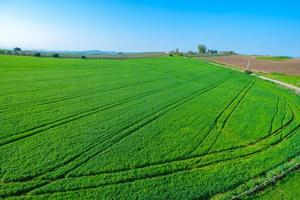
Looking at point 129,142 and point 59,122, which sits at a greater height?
point 59,122

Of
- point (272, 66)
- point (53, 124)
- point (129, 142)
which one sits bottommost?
point (272, 66)

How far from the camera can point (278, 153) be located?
19.3 metres

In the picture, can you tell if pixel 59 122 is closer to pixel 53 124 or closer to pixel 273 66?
pixel 53 124

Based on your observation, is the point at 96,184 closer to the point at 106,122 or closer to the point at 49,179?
the point at 49,179

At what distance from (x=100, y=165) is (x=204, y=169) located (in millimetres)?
5896

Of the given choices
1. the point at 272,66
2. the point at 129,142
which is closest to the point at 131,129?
the point at 129,142

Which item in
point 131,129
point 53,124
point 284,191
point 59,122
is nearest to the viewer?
point 284,191

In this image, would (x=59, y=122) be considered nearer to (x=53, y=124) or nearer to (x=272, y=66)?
(x=53, y=124)

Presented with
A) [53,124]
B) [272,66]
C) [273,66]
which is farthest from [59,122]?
[273,66]

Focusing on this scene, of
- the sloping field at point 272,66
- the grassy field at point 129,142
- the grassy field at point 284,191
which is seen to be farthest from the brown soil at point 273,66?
the grassy field at point 284,191

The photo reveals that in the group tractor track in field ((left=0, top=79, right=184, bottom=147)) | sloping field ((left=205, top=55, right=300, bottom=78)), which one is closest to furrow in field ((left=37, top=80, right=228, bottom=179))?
tractor track in field ((left=0, top=79, right=184, bottom=147))

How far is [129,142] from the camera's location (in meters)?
18.0

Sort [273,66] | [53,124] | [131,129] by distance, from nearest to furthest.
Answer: [53,124], [131,129], [273,66]

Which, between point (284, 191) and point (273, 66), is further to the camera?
point (273, 66)
